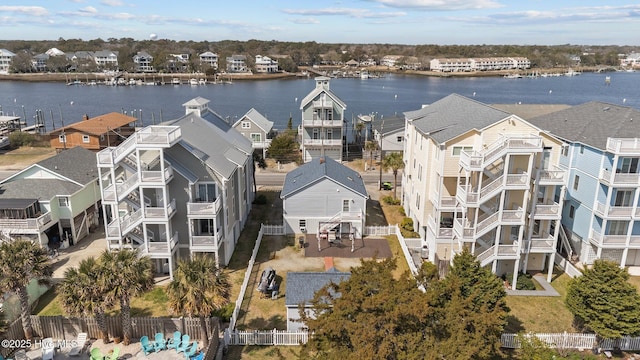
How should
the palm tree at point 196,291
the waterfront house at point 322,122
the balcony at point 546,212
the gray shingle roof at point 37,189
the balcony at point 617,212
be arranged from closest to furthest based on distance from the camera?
the palm tree at point 196,291
the balcony at point 617,212
the balcony at point 546,212
the gray shingle roof at point 37,189
the waterfront house at point 322,122

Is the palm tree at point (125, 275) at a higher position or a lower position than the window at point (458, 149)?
lower

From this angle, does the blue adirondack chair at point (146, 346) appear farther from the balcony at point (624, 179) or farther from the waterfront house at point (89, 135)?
the waterfront house at point (89, 135)

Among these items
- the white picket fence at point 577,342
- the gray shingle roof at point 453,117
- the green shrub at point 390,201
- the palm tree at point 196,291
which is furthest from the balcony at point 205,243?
the green shrub at point 390,201

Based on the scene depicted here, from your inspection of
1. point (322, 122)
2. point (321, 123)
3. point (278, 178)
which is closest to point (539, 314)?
point (278, 178)

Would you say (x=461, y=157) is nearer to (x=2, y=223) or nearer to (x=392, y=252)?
(x=392, y=252)

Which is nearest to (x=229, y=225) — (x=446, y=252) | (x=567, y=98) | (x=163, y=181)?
(x=163, y=181)
